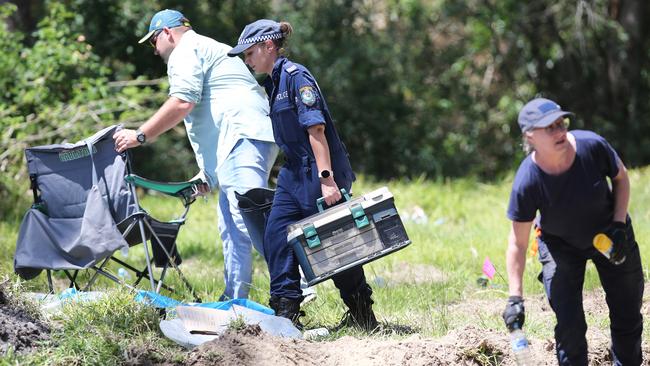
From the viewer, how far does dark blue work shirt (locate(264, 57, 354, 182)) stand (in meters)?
5.48

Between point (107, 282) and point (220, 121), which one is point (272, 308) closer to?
point (220, 121)

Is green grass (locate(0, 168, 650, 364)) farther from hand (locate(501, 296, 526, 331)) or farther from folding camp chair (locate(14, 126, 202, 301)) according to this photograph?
hand (locate(501, 296, 526, 331))

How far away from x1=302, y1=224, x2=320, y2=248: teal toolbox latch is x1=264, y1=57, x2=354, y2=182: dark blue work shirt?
16.3 inches

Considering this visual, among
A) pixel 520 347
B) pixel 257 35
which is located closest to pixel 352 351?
pixel 520 347

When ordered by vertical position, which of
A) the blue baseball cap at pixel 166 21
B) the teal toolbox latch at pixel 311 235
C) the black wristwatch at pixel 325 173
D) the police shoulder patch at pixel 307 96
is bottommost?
the teal toolbox latch at pixel 311 235

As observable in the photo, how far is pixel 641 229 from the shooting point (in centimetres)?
864

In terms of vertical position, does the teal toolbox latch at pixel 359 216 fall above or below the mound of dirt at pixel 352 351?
above

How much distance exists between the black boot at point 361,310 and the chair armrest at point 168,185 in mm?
1384

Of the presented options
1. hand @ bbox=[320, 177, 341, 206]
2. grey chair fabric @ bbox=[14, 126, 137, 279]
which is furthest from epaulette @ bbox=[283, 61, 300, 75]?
grey chair fabric @ bbox=[14, 126, 137, 279]

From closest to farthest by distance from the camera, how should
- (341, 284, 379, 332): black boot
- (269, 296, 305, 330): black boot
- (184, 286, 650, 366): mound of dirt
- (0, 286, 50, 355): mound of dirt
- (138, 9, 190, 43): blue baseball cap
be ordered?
(0, 286, 50, 355): mound of dirt → (184, 286, 650, 366): mound of dirt → (269, 296, 305, 330): black boot → (341, 284, 379, 332): black boot → (138, 9, 190, 43): blue baseball cap

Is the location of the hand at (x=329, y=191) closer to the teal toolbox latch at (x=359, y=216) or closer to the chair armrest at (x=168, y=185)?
the teal toolbox latch at (x=359, y=216)

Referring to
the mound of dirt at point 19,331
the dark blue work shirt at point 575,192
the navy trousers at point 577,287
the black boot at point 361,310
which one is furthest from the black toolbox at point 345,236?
the mound of dirt at point 19,331

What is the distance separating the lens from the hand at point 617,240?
4.46 m

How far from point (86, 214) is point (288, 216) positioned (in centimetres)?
140
